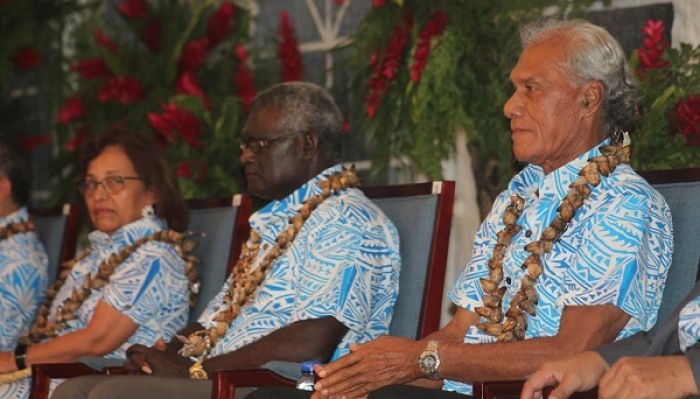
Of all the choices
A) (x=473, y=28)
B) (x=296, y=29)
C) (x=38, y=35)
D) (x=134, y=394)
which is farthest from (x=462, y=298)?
(x=38, y=35)

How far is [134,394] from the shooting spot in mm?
3379

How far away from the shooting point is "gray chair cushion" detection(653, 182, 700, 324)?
3.02 m

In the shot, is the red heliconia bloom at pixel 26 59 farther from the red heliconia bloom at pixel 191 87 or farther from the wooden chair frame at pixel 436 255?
the wooden chair frame at pixel 436 255

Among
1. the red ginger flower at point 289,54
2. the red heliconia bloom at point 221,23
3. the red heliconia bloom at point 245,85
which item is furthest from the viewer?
the red heliconia bloom at point 221,23

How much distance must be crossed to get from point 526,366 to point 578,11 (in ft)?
5.72

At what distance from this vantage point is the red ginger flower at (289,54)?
5.36 meters

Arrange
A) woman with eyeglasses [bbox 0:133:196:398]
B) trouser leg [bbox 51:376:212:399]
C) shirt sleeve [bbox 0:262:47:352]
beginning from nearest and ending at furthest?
trouser leg [bbox 51:376:212:399], woman with eyeglasses [bbox 0:133:196:398], shirt sleeve [bbox 0:262:47:352]

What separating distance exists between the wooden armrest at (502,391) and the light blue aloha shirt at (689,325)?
0.63 feet

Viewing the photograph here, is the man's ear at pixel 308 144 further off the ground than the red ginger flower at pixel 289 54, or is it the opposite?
the red ginger flower at pixel 289 54

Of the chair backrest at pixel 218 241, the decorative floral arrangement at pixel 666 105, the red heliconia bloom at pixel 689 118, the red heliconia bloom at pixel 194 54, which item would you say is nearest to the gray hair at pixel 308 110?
the chair backrest at pixel 218 241

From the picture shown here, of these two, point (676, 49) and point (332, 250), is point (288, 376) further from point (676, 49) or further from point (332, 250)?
point (676, 49)

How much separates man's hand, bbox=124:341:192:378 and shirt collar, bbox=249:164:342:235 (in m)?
0.46

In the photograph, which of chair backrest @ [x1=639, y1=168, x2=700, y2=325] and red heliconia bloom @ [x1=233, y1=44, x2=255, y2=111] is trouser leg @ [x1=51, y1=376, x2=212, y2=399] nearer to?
chair backrest @ [x1=639, y1=168, x2=700, y2=325]

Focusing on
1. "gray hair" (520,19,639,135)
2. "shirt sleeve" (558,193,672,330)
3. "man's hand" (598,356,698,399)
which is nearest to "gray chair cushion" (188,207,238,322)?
"gray hair" (520,19,639,135)
